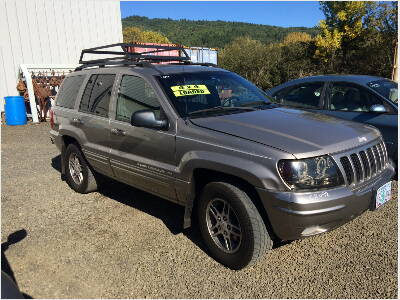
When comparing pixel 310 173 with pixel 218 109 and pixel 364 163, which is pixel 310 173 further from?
pixel 218 109

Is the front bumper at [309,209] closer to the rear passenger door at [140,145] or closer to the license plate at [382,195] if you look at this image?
the license plate at [382,195]

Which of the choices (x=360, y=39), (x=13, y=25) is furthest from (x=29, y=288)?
(x=360, y=39)

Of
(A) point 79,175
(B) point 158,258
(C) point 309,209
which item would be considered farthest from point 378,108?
(A) point 79,175

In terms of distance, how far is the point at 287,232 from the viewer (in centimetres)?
288

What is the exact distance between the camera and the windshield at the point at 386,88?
5.46 m

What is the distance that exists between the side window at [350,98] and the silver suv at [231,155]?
1857 millimetres

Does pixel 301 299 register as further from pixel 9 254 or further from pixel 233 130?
pixel 9 254

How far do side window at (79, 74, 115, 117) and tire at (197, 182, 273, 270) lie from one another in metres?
1.89

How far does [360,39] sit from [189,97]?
70.9 feet

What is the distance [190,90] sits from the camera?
152 inches

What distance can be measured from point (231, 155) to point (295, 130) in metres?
0.63

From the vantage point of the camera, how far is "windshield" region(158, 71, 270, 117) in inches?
147

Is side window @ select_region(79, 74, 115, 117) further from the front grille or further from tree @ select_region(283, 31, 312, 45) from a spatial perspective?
tree @ select_region(283, 31, 312, 45)

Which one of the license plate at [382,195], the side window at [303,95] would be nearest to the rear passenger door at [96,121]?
the license plate at [382,195]
